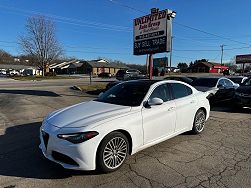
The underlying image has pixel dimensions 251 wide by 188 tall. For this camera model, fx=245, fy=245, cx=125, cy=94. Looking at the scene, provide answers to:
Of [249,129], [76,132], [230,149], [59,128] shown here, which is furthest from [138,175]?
[249,129]

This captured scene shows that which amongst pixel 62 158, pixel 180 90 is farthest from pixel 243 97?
pixel 62 158

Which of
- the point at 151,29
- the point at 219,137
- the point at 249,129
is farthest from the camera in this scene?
the point at 151,29

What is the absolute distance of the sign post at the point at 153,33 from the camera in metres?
15.3

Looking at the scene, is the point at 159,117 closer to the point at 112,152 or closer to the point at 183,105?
the point at 183,105

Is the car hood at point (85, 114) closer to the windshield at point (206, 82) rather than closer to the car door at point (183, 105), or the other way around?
the car door at point (183, 105)

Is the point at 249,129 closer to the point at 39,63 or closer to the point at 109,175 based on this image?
the point at 109,175

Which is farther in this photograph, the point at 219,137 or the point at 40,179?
the point at 219,137

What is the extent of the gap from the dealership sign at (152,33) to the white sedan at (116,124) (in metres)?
10.0

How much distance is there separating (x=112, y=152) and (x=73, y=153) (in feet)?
2.24

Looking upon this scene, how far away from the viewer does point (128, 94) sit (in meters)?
5.25

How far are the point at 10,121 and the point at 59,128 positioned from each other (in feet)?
16.0

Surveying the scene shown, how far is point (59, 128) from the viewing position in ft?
13.0

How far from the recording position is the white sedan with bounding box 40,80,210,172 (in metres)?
3.79

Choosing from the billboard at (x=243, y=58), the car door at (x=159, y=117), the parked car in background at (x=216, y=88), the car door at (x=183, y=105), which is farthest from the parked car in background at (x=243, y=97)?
the billboard at (x=243, y=58)
